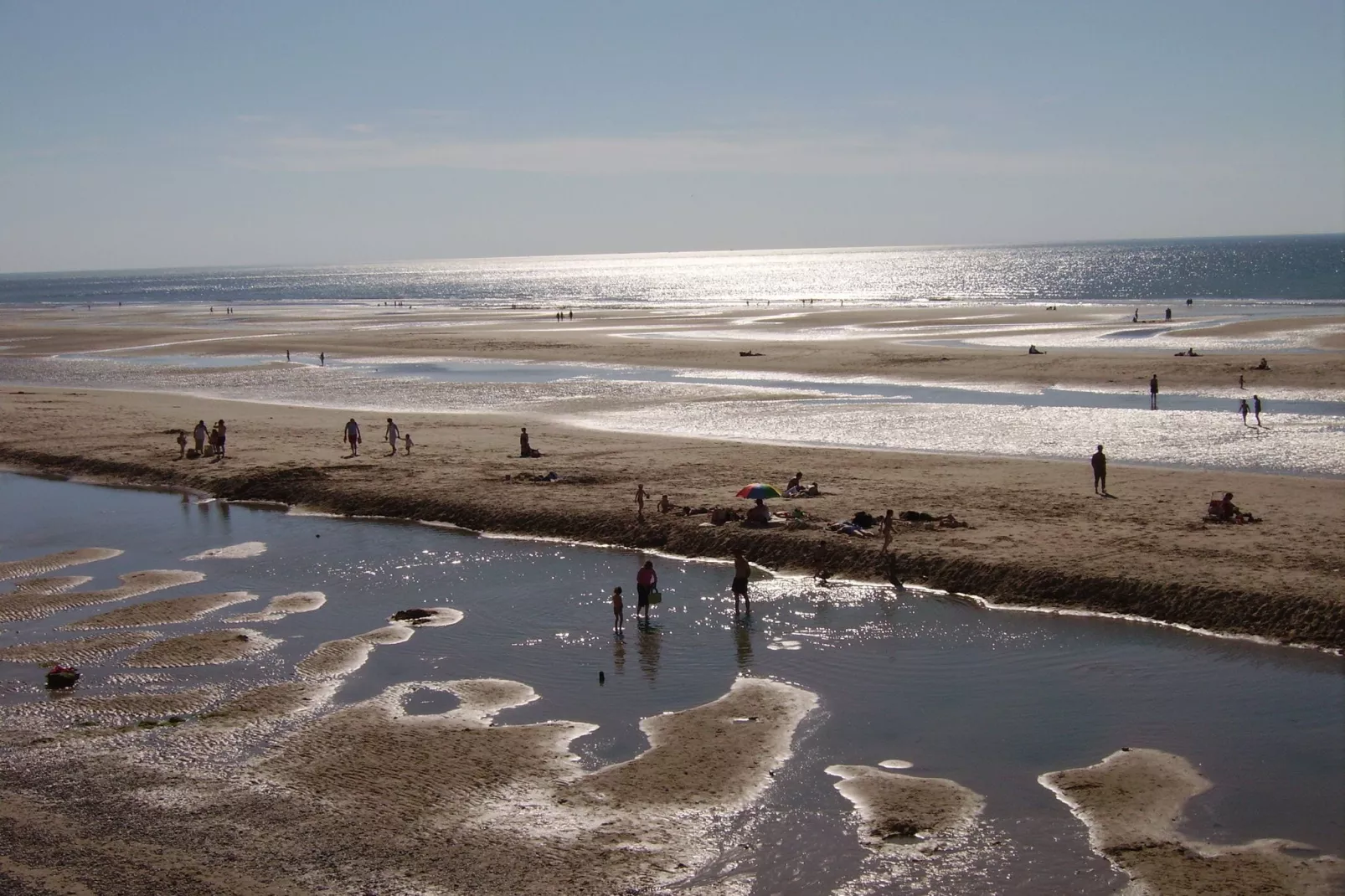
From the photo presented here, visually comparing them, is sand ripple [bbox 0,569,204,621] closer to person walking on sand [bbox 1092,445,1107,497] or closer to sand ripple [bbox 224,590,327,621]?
sand ripple [bbox 224,590,327,621]

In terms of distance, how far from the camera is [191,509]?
3341 centimetres

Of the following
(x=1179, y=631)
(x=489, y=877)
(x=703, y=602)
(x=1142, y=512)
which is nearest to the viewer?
(x=489, y=877)

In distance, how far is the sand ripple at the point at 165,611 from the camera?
72.8ft

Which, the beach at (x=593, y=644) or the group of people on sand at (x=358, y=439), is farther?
the group of people on sand at (x=358, y=439)

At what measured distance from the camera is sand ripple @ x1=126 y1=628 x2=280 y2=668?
19906 mm

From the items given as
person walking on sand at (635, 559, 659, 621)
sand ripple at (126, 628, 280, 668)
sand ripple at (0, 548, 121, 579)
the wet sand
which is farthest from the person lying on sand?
sand ripple at (0, 548, 121, 579)

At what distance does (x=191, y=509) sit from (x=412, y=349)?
2067 inches

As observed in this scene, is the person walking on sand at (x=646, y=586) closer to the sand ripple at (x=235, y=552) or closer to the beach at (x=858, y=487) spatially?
the beach at (x=858, y=487)

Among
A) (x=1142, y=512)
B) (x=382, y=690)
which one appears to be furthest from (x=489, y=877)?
(x=1142, y=512)

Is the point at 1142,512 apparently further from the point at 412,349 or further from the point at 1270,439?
the point at 412,349

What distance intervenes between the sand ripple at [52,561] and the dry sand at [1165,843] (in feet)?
74.0

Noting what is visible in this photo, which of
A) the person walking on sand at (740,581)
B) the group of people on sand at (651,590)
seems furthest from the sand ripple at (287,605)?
the person walking on sand at (740,581)

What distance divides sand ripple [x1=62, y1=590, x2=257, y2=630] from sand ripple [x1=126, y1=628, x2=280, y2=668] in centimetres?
147

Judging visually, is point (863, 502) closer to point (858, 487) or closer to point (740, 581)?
point (858, 487)
